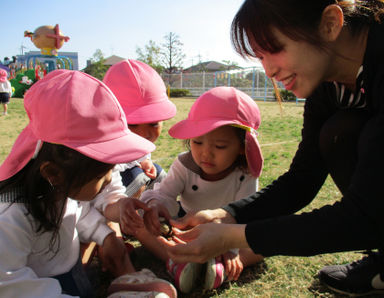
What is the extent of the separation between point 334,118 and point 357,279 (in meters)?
0.66

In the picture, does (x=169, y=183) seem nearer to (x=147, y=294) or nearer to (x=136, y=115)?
(x=136, y=115)

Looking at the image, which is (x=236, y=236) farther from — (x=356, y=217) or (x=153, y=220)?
(x=153, y=220)

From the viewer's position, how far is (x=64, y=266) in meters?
1.34

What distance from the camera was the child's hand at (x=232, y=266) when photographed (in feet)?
4.89

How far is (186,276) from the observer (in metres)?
1.44

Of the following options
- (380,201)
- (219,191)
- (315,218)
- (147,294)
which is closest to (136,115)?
(219,191)

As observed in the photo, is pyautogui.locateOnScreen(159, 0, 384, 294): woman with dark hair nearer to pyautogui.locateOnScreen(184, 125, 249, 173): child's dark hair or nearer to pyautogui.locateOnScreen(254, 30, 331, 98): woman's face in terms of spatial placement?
pyautogui.locateOnScreen(254, 30, 331, 98): woman's face

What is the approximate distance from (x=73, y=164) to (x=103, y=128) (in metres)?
0.16

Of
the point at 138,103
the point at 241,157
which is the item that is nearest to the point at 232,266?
the point at 241,157

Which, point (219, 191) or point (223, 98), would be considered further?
point (219, 191)

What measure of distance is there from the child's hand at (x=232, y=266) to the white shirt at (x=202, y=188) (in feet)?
1.64

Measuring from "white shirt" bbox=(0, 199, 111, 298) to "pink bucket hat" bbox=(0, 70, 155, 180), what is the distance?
0.51 feet

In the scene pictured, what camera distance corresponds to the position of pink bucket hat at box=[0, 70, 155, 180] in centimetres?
107

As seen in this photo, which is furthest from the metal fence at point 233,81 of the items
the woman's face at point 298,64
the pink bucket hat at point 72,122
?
the pink bucket hat at point 72,122
